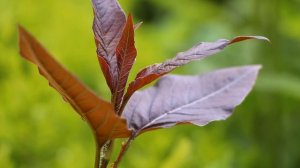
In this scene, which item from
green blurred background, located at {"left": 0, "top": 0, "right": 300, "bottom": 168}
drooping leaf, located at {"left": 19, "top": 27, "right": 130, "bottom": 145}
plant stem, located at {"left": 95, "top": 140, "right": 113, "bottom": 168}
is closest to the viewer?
drooping leaf, located at {"left": 19, "top": 27, "right": 130, "bottom": 145}

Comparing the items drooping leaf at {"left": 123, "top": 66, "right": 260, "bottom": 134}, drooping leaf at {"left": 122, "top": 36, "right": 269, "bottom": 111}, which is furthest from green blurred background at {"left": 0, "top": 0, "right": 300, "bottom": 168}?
drooping leaf at {"left": 122, "top": 36, "right": 269, "bottom": 111}

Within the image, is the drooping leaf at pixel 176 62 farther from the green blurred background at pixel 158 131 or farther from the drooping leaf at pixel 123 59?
the green blurred background at pixel 158 131

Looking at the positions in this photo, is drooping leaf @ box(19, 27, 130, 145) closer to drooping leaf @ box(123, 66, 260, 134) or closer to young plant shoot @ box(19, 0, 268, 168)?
young plant shoot @ box(19, 0, 268, 168)

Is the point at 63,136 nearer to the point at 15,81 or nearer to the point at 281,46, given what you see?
the point at 15,81

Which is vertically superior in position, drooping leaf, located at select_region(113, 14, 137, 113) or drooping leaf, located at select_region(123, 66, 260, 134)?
drooping leaf, located at select_region(113, 14, 137, 113)

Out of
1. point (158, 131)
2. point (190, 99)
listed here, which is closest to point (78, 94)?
point (190, 99)

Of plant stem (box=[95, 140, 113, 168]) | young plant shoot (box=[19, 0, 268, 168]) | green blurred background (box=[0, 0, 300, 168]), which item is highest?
young plant shoot (box=[19, 0, 268, 168])

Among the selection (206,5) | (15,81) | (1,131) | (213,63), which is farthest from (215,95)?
(206,5)

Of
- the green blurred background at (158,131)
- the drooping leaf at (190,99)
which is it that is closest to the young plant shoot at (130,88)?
the drooping leaf at (190,99)

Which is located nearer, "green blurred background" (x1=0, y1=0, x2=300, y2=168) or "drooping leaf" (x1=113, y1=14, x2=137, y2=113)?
"drooping leaf" (x1=113, y1=14, x2=137, y2=113)
